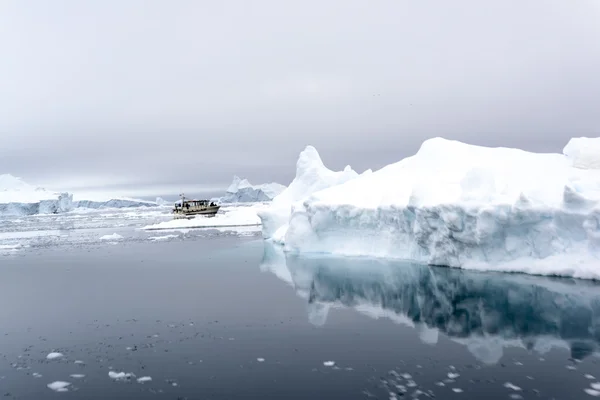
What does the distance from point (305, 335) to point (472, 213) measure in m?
8.53

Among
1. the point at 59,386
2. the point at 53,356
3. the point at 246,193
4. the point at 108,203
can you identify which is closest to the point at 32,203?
the point at 108,203

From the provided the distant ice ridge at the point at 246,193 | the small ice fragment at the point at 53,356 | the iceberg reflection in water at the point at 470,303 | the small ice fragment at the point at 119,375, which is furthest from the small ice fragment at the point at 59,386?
the distant ice ridge at the point at 246,193

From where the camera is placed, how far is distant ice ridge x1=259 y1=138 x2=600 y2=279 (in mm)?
14258

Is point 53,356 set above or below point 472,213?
below

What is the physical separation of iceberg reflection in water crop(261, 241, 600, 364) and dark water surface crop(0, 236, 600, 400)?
0.18 ft

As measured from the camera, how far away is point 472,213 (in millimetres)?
15383

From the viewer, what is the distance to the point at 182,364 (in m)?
8.16

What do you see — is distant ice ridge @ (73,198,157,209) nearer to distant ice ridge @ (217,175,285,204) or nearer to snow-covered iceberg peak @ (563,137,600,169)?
distant ice ridge @ (217,175,285,204)

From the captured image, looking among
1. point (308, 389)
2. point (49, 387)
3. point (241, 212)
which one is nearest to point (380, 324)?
point (308, 389)

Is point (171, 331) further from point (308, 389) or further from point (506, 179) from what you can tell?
point (506, 179)

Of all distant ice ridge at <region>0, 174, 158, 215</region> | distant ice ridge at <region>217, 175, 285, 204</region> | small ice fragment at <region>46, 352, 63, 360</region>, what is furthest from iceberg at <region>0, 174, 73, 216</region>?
small ice fragment at <region>46, 352, 63, 360</region>

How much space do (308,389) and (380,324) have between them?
3996 millimetres

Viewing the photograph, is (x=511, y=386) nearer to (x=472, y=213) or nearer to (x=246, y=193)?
(x=472, y=213)

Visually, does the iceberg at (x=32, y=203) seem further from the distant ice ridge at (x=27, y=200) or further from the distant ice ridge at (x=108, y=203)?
the distant ice ridge at (x=108, y=203)
